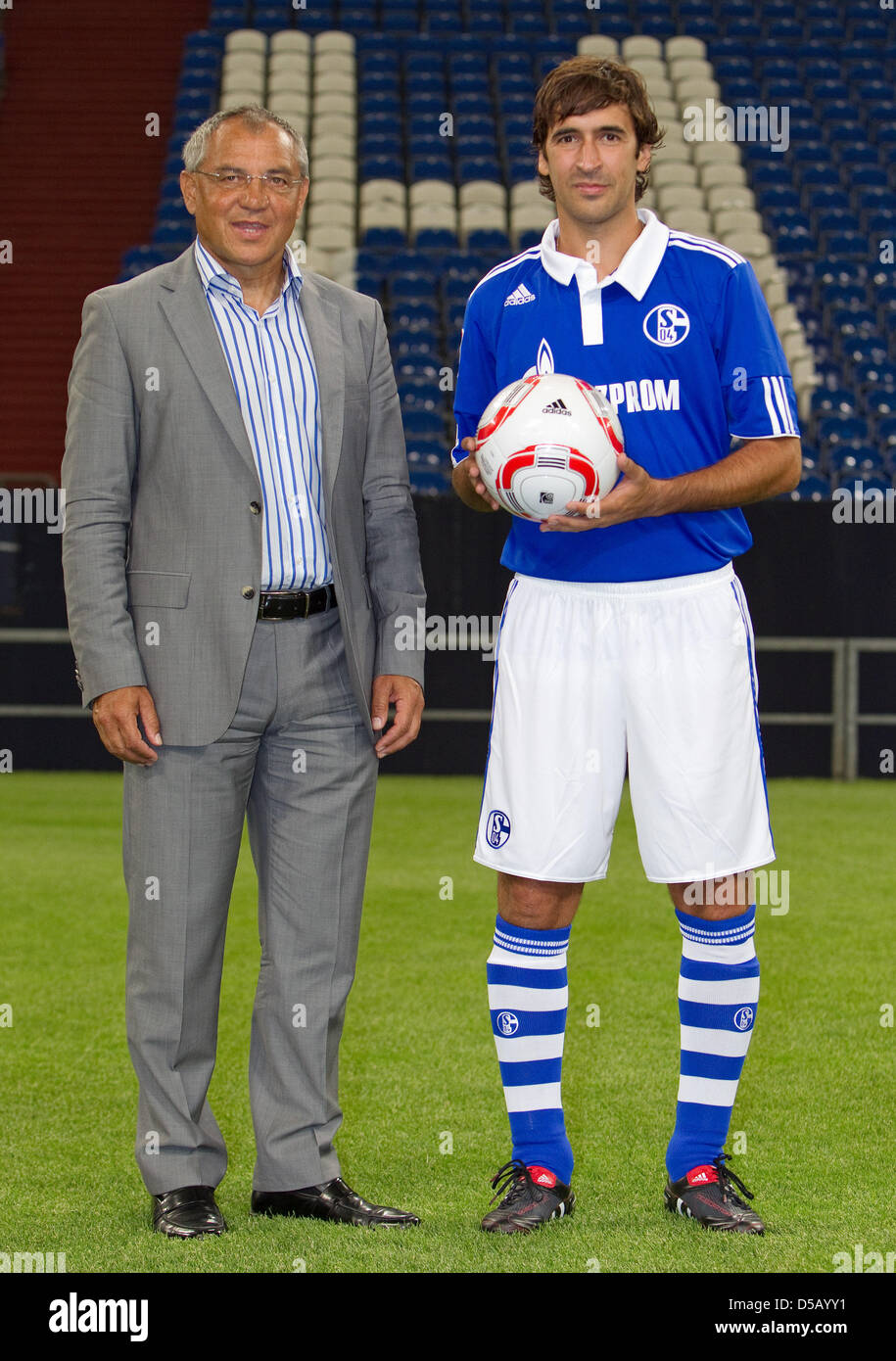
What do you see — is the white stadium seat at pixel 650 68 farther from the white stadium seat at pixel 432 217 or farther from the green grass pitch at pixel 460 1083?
the green grass pitch at pixel 460 1083

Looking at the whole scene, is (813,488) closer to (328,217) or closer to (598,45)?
(328,217)

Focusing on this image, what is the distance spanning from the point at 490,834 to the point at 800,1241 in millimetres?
867

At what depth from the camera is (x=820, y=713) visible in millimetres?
9586

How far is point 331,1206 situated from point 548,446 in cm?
138

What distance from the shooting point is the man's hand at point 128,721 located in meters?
2.67

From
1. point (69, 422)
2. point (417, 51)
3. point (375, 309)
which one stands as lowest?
point (69, 422)

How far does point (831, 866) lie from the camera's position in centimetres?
683

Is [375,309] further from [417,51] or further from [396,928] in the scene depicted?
[417,51]

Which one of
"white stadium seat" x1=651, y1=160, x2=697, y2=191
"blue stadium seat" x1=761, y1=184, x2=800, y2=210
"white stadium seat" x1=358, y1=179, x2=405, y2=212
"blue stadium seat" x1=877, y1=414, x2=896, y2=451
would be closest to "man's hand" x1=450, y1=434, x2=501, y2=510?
"blue stadium seat" x1=877, y1=414, x2=896, y2=451

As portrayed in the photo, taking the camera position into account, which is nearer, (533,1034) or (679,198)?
(533,1034)

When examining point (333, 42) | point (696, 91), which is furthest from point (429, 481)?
point (333, 42)

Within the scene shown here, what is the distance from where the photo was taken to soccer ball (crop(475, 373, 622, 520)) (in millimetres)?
2570

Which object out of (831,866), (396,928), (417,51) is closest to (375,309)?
(396,928)

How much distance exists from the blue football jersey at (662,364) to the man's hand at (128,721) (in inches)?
28.3
